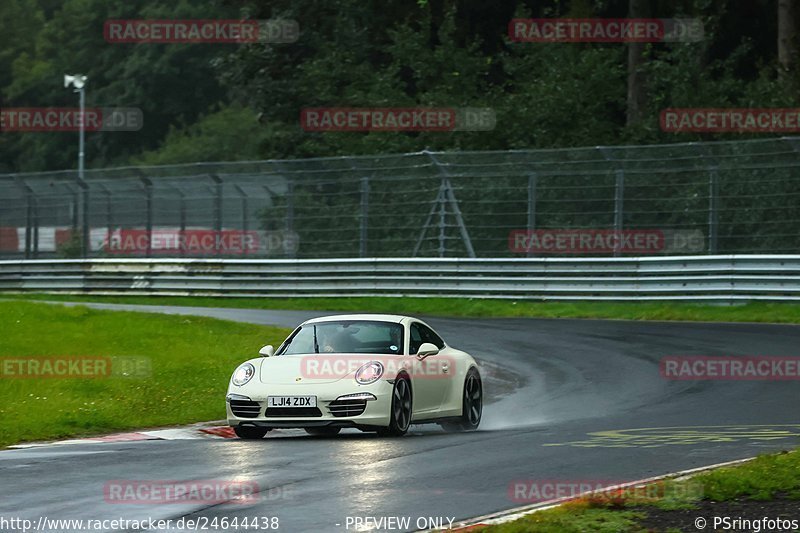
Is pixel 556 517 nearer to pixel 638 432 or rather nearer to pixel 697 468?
pixel 697 468

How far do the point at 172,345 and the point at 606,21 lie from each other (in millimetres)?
22324

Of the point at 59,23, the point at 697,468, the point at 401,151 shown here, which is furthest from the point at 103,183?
the point at 59,23

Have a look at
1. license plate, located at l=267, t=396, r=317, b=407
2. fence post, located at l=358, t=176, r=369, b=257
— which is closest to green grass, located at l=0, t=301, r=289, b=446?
license plate, located at l=267, t=396, r=317, b=407

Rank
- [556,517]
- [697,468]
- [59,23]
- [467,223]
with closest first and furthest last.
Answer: [556,517] → [697,468] → [467,223] → [59,23]

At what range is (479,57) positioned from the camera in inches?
1690

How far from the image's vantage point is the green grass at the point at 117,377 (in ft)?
51.2

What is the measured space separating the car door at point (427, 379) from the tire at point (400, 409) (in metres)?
0.13

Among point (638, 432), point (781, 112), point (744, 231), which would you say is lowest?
point (638, 432)

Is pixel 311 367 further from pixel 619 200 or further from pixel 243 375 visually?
pixel 619 200

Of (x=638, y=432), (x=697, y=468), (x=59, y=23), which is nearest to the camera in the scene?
(x=697, y=468)
